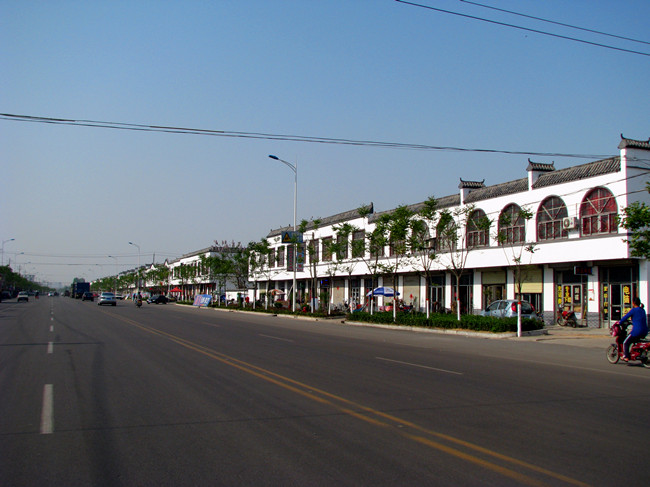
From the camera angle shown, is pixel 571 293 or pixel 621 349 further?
pixel 571 293

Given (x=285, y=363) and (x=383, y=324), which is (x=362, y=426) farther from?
(x=383, y=324)

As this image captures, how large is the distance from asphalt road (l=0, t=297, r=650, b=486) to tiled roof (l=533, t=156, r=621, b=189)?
18.6 m

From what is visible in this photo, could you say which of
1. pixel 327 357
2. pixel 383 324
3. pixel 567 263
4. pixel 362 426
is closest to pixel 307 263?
pixel 383 324

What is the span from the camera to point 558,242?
1275 inches

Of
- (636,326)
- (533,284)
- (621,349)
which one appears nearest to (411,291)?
(533,284)

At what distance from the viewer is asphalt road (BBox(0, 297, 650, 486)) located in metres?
5.51

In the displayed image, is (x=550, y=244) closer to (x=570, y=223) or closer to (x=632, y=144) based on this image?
(x=570, y=223)

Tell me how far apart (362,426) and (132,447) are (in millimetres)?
2892

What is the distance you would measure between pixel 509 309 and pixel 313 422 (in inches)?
1028

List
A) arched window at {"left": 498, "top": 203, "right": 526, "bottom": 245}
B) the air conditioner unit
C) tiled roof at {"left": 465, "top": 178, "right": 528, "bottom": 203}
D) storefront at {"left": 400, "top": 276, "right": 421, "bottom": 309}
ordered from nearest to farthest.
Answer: the air conditioner unit
arched window at {"left": 498, "top": 203, "right": 526, "bottom": 245}
tiled roof at {"left": 465, "top": 178, "right": 528, "bottom": 203}
storefront at {"left": 400, "top": 276, "right": 421, "bottom": 309}

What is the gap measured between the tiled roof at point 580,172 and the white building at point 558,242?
0.07m

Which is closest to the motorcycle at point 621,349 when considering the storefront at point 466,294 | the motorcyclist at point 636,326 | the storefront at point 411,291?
the motorcyclist at point 636,326

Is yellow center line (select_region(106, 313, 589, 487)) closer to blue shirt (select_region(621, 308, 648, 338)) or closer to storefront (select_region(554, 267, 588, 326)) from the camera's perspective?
blue shirt (select_region(621, 308, 648, 338))

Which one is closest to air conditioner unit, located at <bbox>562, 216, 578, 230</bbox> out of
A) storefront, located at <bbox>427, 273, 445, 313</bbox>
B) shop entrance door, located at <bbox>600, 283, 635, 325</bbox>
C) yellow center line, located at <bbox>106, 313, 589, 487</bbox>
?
shop entrance door, located at <bbox>600, 283, 635, 325</bbox>
